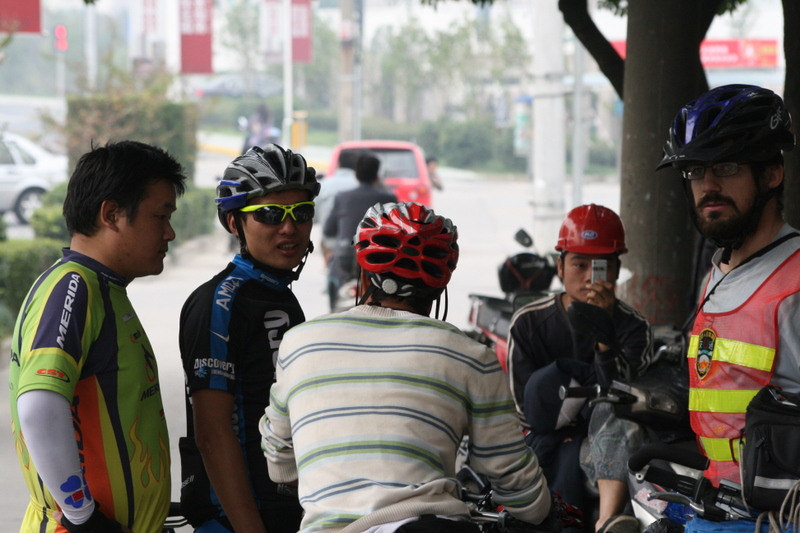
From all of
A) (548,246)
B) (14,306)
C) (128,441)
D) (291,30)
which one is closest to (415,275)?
(128,441)

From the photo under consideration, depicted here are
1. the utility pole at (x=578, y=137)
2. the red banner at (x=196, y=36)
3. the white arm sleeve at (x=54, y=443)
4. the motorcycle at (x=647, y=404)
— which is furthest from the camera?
the red banner at (x=196, y=36)

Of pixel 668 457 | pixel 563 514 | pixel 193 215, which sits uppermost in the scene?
pixel 668 457

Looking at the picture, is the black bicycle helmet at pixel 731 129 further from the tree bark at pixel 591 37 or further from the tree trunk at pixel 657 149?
the tree bark at pixel 591 37

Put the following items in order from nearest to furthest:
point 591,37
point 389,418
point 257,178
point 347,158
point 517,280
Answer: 1. point 389,418
2. point 257,178
3. point 517,280
4. point 591,37
5. point 347,158

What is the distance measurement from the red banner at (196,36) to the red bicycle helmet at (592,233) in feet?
83.4

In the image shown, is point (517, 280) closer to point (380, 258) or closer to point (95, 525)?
point (380, 258)

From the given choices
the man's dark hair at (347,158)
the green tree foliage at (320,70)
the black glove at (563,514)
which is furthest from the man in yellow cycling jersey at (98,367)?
the green tree foliage at (320,70)

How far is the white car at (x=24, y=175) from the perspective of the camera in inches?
874

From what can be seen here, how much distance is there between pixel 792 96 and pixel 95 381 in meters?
4.02

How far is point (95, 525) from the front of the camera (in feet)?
8.51

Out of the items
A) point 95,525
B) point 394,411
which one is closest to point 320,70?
point 95,525

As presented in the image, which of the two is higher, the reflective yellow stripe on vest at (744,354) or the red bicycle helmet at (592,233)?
the red bicycle helmet at (592,233)

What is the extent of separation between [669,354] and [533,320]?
2.04 feet

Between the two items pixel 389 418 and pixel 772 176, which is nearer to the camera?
pixel 389 418
